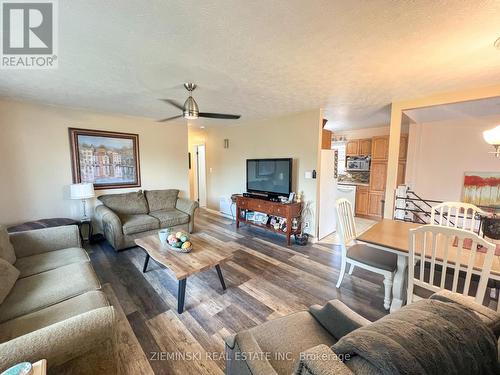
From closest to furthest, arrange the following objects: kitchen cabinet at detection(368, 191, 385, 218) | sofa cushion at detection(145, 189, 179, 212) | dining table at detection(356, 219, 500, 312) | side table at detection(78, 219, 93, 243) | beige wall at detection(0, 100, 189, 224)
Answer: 1. dining table at detection(356, 219, 500, 312)
2. beige wall at detection(0, 100, 189, 224)
3. side table at detection(78, 219, 93, 243)
4. sofa cushion at detection(145, 189, 179, 212)
5. kitchen cabinet at detection(368, 191, 385, 218)

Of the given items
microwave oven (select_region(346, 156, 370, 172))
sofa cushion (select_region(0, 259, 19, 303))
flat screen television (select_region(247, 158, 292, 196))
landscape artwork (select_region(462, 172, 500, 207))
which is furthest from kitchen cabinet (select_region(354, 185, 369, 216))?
sofa cushion (select_region(0, 259, 19, 303))

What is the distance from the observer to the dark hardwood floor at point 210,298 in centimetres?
156

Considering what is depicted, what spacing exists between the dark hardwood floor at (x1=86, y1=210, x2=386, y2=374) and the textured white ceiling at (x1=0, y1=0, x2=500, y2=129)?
2334 millimetres

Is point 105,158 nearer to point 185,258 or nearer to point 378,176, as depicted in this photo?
point 185,258

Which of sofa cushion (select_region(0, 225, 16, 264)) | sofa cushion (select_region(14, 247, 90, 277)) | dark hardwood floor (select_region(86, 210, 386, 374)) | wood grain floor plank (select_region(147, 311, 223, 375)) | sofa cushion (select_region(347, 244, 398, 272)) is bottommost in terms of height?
wood grain floor plank (select_region(147, 311, 223, 375))

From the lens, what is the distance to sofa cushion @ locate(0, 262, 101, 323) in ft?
4.57

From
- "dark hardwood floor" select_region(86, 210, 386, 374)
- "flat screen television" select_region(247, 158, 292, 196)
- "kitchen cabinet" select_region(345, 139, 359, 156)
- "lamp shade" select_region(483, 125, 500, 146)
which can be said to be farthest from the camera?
"kitchen cabinet" select_region(345, 139, 359, 156)

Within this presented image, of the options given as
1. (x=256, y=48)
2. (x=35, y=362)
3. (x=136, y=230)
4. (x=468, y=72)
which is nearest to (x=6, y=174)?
(x=136, y=230)

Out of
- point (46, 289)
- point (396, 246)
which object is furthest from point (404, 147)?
point (46, 289)

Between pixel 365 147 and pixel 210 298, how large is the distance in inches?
210

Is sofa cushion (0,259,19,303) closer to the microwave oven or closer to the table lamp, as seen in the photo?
the table lamp

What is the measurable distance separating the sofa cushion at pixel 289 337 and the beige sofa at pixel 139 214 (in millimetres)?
2839

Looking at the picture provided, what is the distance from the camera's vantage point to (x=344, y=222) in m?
2.34

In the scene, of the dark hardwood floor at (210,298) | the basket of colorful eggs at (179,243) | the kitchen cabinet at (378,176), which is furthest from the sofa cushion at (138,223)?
the kitchen cabinet at (378,176)
